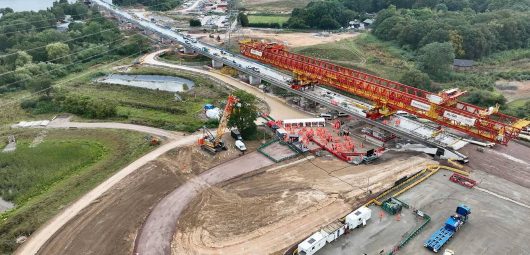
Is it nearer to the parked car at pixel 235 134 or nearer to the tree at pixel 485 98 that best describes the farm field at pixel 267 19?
the tree at pixel 485 98

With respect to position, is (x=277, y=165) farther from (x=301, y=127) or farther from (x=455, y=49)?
(x=455, y=49)

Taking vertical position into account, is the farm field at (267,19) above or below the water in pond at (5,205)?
above

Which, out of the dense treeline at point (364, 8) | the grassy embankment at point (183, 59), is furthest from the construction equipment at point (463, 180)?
the dense treeline at point (364, 8)

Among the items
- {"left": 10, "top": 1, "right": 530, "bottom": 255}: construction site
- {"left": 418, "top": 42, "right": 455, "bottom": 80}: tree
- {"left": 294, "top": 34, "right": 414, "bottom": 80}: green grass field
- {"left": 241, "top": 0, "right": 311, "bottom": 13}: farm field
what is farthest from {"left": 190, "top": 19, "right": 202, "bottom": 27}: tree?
{"left": 418, "top": 42, "right": 455, "bottom": 80}: tree

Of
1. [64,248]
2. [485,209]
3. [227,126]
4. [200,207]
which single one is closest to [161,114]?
[227,126]

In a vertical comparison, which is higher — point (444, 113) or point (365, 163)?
point (444, 113)

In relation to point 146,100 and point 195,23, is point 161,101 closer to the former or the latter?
point 146,100
